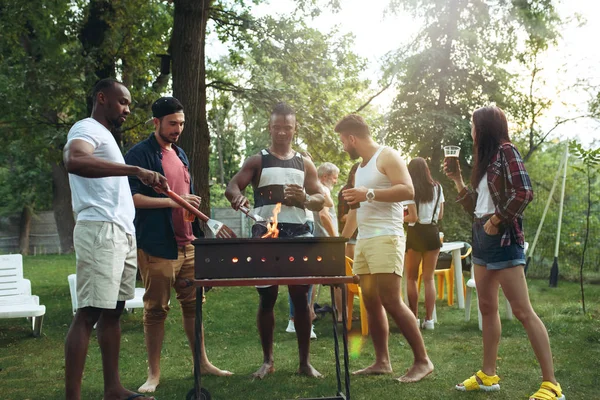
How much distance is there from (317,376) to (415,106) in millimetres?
15526

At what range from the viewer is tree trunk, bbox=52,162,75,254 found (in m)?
23.7

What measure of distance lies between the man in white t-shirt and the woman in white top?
391cm

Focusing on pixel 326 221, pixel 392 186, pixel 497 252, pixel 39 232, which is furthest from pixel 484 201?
pixel 39 232

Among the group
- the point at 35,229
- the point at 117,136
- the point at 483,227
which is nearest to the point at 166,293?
the point at 483,227

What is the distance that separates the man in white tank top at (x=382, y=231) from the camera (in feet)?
15.4

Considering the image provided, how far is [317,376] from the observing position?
16.6 ft

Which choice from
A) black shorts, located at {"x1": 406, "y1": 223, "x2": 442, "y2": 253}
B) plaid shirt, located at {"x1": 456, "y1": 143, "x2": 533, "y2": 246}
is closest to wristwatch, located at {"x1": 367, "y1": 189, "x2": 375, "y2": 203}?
plaid shirt, located at {"x1": 456, "y1": 143, "x2": 533, "y2": 246}

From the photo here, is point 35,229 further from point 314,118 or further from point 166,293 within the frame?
point 166,293

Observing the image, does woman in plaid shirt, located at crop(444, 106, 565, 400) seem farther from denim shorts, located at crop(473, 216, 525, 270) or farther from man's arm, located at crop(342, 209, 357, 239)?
man's arm, located at crop(342, 209, 357, 239)

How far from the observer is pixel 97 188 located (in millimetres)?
3807

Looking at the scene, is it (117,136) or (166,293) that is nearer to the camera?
(166,293)

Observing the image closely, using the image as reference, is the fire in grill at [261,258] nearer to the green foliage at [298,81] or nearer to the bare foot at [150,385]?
the bare foot at [150,385]

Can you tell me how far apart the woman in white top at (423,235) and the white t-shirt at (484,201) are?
271 cm

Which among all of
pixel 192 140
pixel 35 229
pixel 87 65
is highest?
pixel 87 65
